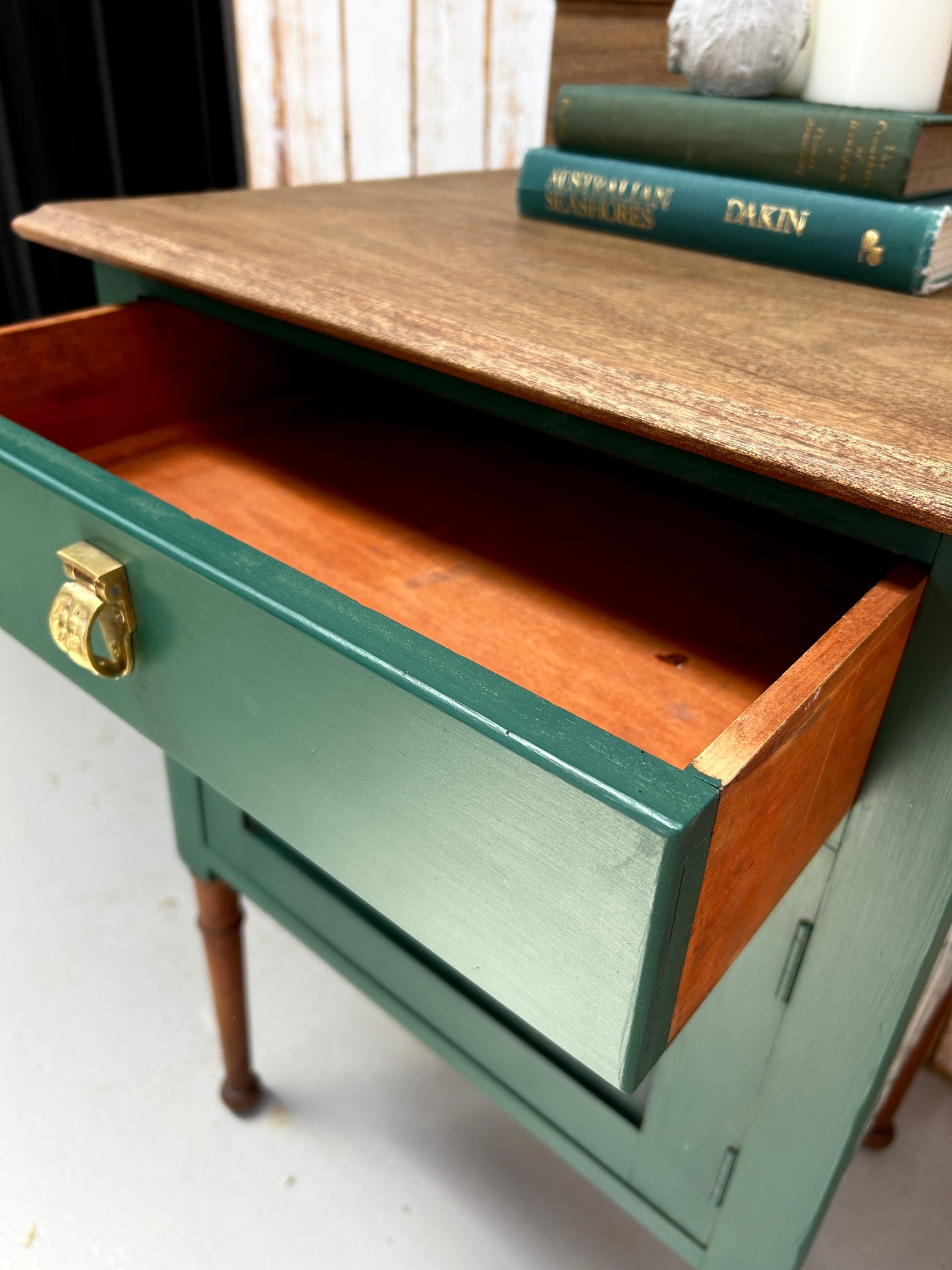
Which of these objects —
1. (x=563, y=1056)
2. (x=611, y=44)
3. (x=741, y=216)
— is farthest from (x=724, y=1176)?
(x=611, y=44)

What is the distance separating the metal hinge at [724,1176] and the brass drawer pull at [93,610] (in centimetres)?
49

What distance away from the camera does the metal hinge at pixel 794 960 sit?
1.79ft

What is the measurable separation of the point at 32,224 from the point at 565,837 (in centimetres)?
64

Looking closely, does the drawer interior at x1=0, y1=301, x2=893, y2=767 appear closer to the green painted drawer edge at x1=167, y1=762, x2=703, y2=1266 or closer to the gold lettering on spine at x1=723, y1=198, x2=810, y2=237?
the gold lettering on spine at x1=723, y1=198, x2=810, y2=237

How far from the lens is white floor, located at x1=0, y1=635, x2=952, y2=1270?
2.95 ft

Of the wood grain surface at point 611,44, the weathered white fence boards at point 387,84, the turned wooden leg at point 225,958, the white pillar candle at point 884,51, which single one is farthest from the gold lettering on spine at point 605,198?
the turned wooden leg at point 225,958

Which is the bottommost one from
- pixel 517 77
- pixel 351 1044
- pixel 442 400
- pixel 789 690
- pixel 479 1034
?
pixel 351 1044

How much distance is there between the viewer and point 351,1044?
1.08 meters

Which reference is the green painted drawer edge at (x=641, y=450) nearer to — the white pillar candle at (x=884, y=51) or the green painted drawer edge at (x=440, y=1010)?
the white pillar candle at (x=884, y=51)

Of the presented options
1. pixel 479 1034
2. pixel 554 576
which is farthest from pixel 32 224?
pixel 479 1034

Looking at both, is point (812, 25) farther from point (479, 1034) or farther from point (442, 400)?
point (479, 1034)

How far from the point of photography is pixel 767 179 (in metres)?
0.59

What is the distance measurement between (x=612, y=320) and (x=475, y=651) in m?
0.18

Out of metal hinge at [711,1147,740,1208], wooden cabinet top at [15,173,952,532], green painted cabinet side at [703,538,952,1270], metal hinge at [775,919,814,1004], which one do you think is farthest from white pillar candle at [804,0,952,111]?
metal hinge at [711,1147,740,1208]
